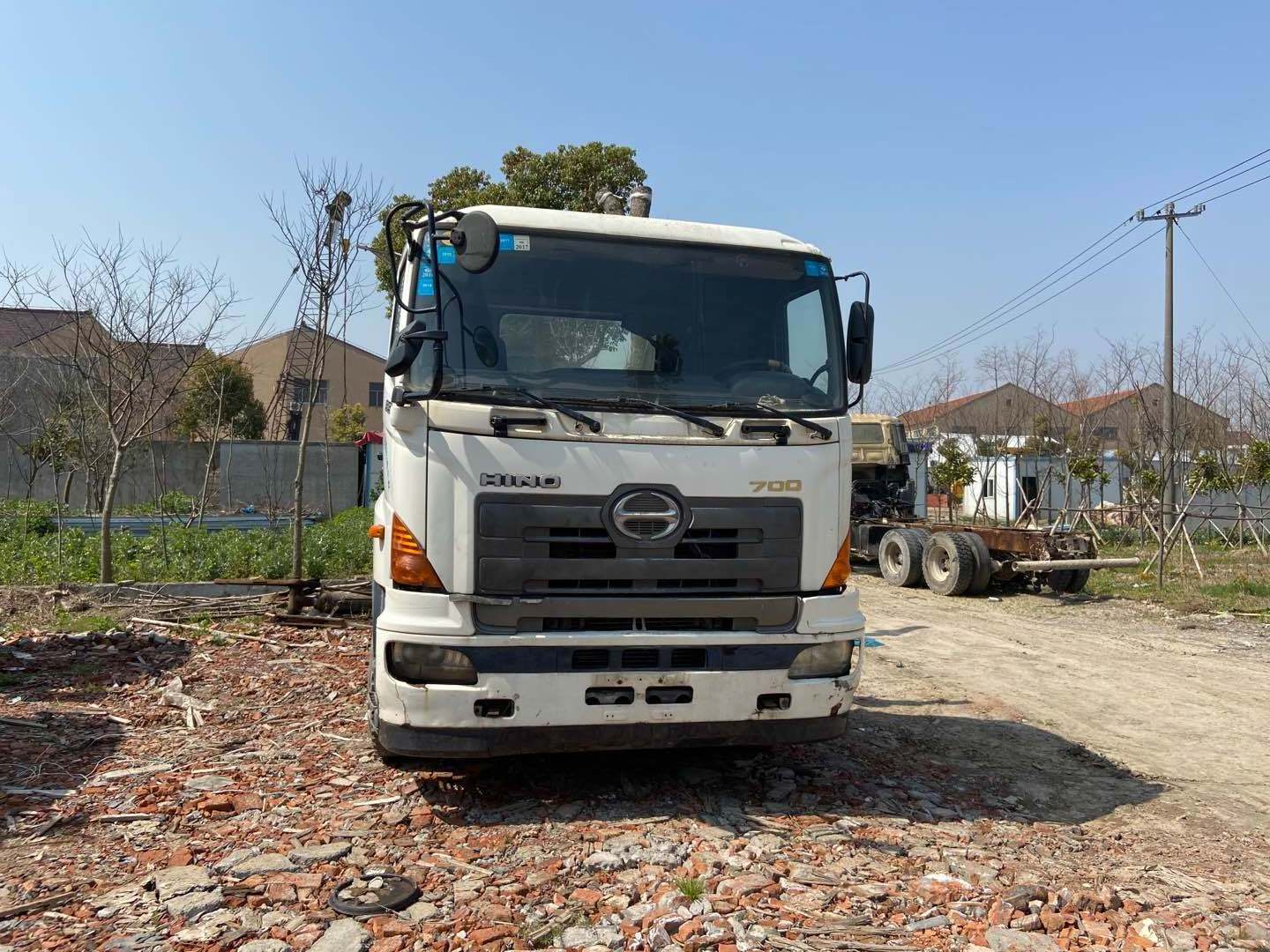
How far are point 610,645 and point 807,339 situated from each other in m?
1.89

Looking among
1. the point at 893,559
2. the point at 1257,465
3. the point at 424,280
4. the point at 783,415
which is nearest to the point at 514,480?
the point at 424,280

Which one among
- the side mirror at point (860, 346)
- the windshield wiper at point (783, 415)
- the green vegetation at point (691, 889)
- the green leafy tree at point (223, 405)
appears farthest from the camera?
the green leafy tree at point (223, 405)

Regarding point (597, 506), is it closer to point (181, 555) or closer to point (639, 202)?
point (639, 202)

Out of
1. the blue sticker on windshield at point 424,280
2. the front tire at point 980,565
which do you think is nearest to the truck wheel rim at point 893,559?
the front tire at point 980,565

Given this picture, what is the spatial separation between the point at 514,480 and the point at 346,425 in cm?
3506

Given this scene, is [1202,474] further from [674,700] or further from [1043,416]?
[674,700]

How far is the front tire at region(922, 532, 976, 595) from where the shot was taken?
14.0 m

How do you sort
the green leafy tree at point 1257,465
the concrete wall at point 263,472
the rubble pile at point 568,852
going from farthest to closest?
1. the concrete wall at point 263,472
2. the green leafy tree at point 1257,465
3. the rubble pile at point 568,852

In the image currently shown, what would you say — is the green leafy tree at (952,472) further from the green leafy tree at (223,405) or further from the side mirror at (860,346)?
the side mirror at (860,346)

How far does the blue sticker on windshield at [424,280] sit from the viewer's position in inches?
185

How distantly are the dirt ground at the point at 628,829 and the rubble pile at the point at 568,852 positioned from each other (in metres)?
0.02

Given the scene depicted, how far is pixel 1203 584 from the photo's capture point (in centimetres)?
1462

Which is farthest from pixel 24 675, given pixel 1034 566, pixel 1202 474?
pixel 1202 474

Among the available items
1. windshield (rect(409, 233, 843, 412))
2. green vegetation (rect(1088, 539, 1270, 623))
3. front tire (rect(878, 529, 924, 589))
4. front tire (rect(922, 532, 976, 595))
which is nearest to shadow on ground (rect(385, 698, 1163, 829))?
windshield (rect(409, 233, 843, 412))
